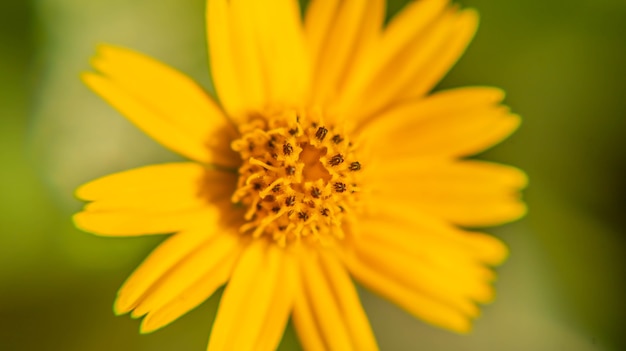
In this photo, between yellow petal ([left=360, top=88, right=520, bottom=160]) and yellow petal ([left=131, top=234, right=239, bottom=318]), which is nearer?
yellow petal ([left=131, top=234, right=239, bottom=318])

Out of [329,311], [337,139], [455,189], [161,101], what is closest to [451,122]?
[455,189]

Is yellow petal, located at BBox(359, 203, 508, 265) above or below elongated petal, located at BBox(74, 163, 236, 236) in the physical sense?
below

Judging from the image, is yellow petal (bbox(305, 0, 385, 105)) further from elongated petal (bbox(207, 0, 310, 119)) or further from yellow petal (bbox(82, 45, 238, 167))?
yellow petal (bbox(82, 45, 238, 167))

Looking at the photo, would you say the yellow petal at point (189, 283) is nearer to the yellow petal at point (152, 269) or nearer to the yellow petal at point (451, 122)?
the yellow petal at point (152, 269)

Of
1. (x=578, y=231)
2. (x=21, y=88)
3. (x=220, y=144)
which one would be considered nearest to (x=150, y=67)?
(x=220, y=144)

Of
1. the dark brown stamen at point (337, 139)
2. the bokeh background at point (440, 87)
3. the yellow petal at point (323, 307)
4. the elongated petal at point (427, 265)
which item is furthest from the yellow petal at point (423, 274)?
the bokeh background at point (440, 87)

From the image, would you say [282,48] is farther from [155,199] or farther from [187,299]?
[187,299]

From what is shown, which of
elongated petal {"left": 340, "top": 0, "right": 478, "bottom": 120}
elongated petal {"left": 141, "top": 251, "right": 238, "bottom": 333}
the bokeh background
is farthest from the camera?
the bokeh background

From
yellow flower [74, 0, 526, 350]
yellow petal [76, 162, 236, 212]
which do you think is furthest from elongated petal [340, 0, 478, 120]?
yellow petal [76, 162, 236, 212]
